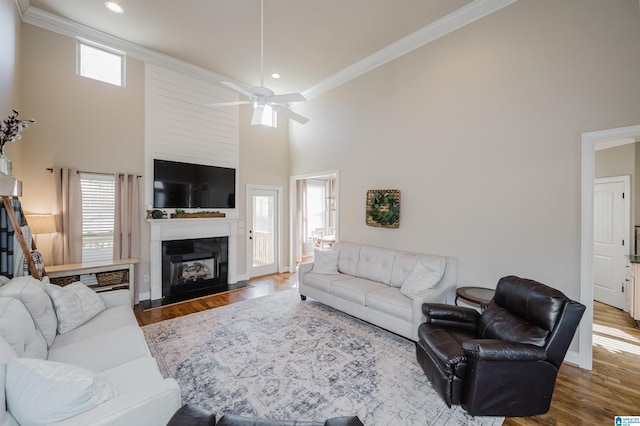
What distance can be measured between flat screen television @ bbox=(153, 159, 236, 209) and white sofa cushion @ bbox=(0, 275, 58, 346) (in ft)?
8.57

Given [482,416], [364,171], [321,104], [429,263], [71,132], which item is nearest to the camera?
[482,416]

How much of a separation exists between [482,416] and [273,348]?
79.4 inches

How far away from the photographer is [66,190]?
381 cm

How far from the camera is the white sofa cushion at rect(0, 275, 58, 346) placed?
79.8 inches

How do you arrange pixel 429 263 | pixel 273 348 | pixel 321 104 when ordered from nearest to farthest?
pixel 273 348
pixel 429 263
pixel 321 104

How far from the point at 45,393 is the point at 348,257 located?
3.75m

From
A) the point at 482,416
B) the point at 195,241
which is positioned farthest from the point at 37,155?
the point at 482,416

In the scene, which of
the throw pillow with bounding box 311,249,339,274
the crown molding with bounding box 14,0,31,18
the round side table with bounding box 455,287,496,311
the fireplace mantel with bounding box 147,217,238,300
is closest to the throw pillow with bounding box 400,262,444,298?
the round side table with bounding box 455,287,496,311

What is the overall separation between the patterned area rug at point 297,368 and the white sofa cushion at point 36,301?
39.1 inches

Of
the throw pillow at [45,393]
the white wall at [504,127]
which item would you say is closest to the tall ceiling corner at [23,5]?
the throw pillow at [45,393]

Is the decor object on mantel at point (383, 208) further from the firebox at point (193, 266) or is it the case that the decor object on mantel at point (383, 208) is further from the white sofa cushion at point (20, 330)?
the white sofa cushion at point (20, 330)

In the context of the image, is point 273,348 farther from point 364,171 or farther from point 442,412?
point 364,171

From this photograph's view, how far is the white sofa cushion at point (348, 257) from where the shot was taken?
14.5ft

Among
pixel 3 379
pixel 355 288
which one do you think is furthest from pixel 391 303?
pixel 3 379
